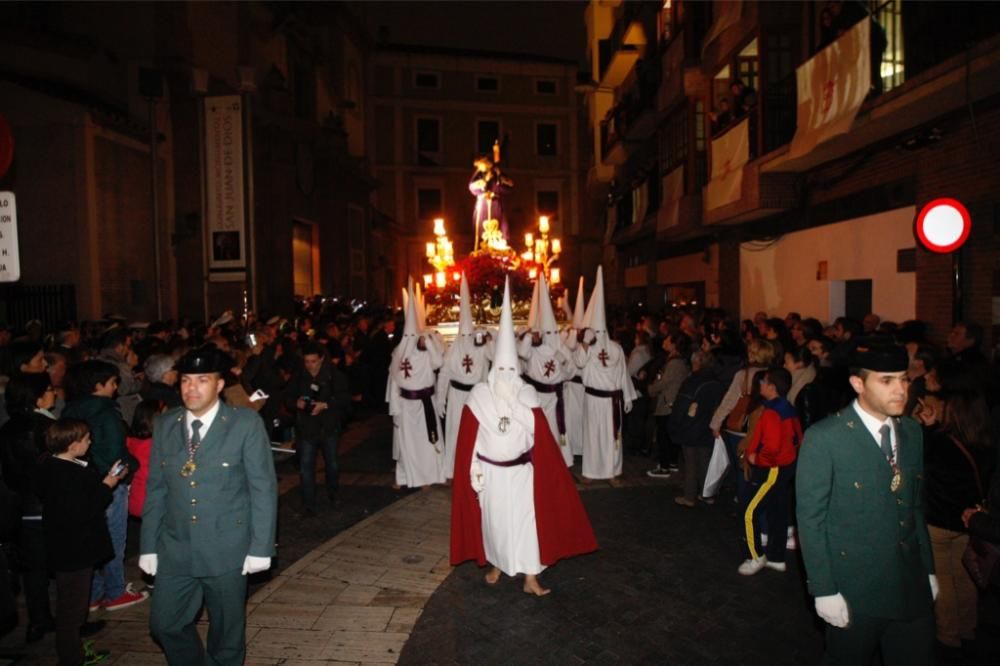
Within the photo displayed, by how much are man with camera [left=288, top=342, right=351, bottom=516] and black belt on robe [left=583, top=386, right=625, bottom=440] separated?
3083 millimetres

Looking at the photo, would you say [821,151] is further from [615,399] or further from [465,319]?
[465,319]

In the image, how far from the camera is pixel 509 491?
560 cm

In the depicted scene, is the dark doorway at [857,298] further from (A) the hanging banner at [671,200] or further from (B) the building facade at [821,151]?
(A) the hanging banner at [671,200]

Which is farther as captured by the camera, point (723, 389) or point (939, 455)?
point (723, 389)

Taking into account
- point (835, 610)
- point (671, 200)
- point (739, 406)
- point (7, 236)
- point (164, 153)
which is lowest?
point (835, 610)

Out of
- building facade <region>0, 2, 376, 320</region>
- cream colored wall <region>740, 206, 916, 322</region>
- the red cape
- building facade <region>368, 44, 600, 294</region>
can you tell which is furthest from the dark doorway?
building facade <region>368, 44, 600, 294</region>

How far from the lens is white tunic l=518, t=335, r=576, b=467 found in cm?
906

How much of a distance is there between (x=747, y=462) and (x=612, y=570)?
57.8 inches

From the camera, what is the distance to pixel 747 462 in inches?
239

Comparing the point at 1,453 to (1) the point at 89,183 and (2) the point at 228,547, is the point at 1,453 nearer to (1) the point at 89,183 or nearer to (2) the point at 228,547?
(2) the point at 228,547

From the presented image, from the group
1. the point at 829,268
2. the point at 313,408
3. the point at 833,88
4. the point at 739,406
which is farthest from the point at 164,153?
the point at 739,406

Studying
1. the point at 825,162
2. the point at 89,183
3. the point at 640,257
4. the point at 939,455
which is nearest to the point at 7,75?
the point at 89,183

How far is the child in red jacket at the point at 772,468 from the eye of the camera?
5.76 meters

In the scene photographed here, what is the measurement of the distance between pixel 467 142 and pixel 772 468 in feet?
127
